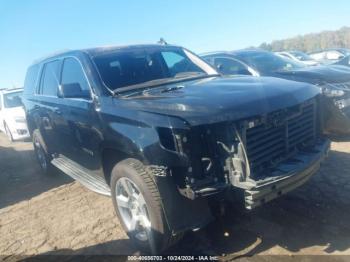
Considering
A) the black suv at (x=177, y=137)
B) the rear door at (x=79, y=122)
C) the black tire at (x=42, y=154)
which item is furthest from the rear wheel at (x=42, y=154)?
the black suv at (x=177, y=137)

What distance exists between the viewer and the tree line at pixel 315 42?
1981 inches

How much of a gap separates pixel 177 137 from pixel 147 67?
6.06 feet

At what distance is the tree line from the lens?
50312mm

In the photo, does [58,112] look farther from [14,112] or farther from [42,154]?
[14,112]

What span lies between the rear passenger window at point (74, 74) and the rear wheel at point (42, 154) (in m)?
1.99

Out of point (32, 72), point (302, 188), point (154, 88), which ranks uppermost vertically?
point (32, 72)

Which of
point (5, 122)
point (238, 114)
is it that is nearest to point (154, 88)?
point (238, 114)

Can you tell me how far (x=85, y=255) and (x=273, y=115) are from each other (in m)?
2.49

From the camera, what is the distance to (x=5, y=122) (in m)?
11.6

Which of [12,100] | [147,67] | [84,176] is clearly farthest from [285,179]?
[12,100]

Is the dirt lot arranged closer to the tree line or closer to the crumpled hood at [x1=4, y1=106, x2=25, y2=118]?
the crumpled hood at [x1=4, y1=106, x2=25, y2=118]

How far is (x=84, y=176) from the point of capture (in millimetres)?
4633

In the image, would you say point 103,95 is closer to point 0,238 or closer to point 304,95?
point 304,95

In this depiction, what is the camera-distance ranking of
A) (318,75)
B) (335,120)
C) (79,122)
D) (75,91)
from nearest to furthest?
(75,91) → (79,122) → (335,120) → (318,75)
